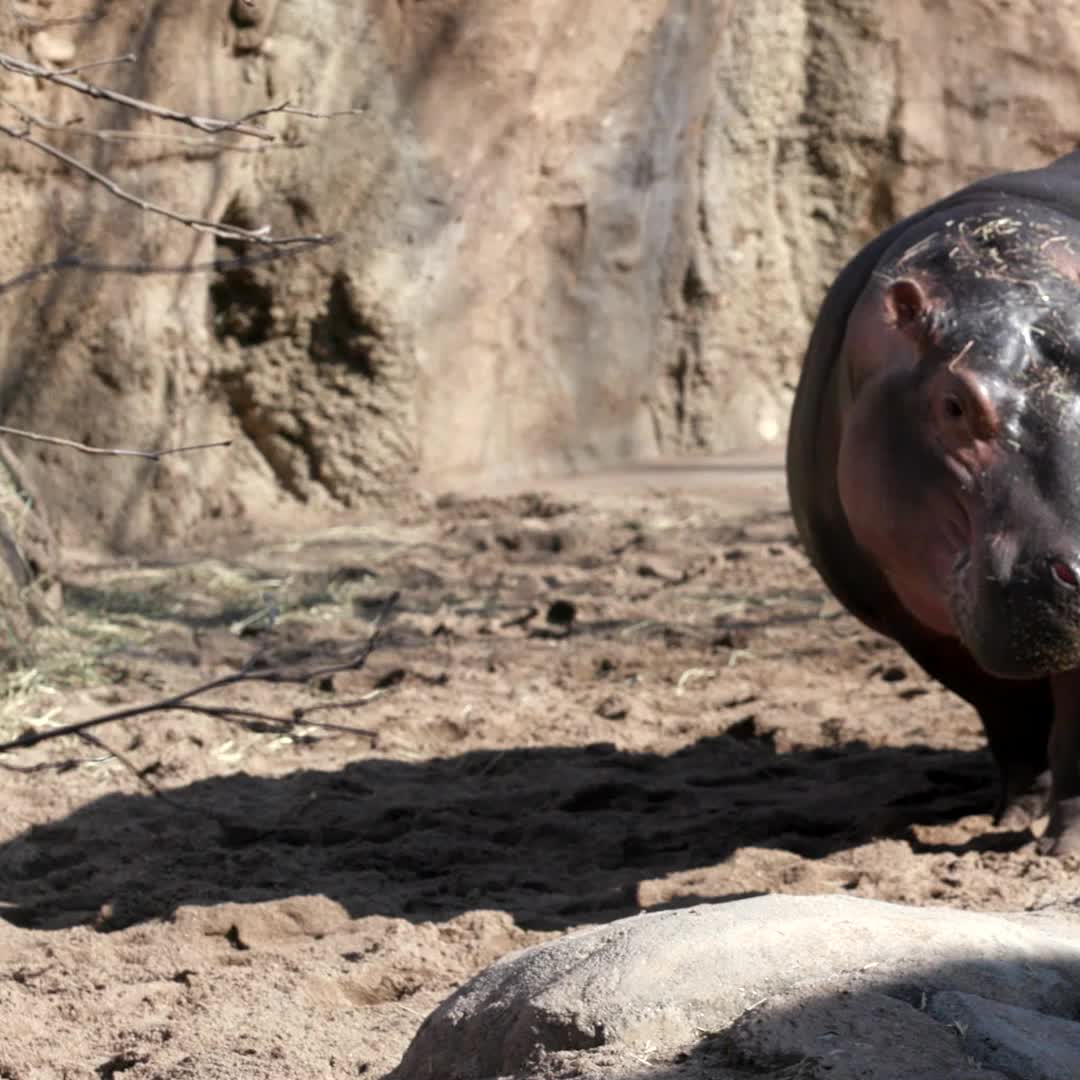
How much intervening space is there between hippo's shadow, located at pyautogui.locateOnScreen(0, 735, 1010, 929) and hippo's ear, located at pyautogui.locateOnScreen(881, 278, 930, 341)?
1.17m

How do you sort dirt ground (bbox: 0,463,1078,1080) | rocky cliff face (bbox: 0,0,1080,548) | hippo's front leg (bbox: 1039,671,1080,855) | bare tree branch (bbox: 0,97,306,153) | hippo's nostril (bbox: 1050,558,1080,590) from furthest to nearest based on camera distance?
rocky cliff face (bbox: 0,0,1080,548)
hippo's front leg (bbox: 1039,671,1080,855)
hippo's nostril (bbox: 1050,558,1080,590)
dirt ground (bbox: 0,463,1078,1080)
bare tree branch (bbox: 0,97,306,153)

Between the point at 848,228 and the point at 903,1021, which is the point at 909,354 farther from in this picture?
the point at 848,228

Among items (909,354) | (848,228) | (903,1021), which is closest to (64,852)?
(909,354)

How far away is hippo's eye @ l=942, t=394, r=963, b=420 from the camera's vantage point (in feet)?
12.5

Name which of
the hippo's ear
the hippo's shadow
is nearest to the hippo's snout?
the hippo's ear

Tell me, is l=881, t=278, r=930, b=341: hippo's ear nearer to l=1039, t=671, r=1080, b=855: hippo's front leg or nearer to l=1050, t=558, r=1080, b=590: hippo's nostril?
l=1050, t=558, r=1080, b=590: hippo's nostril

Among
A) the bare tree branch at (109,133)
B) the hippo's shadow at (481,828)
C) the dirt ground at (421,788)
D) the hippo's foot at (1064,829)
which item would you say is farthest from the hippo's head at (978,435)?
the bare tree branch at (109,133)

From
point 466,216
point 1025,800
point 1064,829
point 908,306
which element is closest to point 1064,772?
point 1064,829

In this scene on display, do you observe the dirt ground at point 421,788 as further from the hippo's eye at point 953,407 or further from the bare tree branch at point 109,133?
the hippo's eye at point 953,407

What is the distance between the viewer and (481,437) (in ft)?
29.8

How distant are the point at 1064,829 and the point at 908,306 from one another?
115cm

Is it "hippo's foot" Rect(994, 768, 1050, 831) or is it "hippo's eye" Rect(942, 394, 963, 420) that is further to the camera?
"hippo's foot" Rect(994, 768, 1050, 831)

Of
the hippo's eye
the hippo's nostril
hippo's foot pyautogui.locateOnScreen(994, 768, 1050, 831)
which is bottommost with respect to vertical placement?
hippo's foot pyautogui.locateOnScreen(994, 768, 1050, 831)

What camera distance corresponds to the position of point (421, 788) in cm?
483
